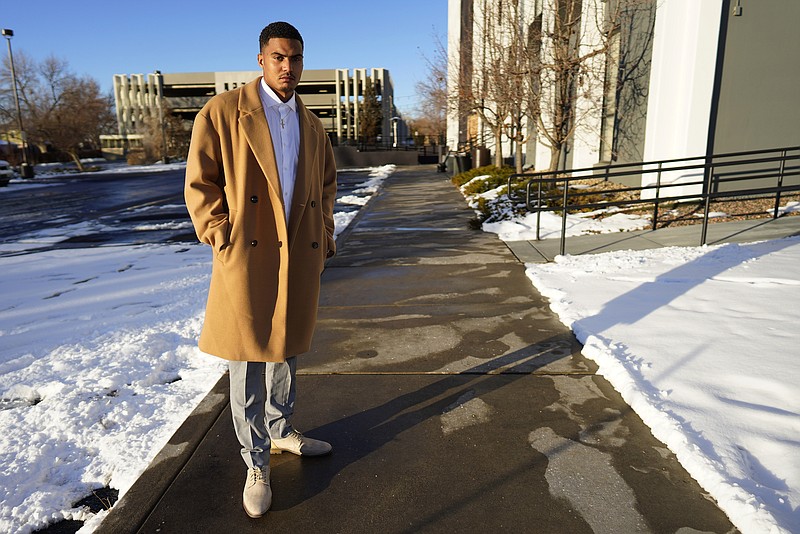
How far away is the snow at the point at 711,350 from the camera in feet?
8.87

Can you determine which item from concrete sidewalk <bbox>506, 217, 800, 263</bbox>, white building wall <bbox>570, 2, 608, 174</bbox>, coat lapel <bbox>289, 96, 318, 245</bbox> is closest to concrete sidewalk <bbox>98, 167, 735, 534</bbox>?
coat lapel <bbox>289, 96, 318, 245</bbox>

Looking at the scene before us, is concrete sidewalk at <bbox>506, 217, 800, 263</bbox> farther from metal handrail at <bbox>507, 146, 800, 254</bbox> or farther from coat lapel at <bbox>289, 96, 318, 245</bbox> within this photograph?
coat lapel at <bbox>289, 96, 318, 245</bbox>

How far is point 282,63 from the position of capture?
2498mm

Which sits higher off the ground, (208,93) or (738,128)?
(208,93)

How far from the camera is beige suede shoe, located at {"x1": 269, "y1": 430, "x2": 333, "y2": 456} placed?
9.89ft

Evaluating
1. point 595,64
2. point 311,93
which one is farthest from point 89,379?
point 311,93

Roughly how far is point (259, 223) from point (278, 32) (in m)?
0.84

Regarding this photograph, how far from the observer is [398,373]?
416 cm

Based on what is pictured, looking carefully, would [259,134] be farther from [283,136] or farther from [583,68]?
[583,68]

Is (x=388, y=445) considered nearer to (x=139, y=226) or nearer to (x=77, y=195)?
(x=139, y=226)

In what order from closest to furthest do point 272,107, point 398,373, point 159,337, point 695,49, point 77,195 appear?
point 272,107 → point 398,373 → point 159,337 → point 695,49 → point 77,195

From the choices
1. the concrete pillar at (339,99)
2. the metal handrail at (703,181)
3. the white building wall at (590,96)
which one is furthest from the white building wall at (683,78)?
the concrete pillar at (339,99)

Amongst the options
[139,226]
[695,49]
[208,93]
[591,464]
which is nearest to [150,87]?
[208,93]

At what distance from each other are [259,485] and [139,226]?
1187 cm
